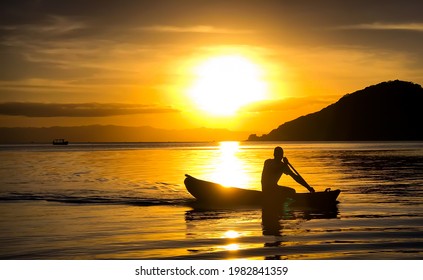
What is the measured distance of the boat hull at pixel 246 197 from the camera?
73.7ft

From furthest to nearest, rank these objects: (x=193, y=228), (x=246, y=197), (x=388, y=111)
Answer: (x=388, y=111), (x=246, y=197), (x=193, y=228)

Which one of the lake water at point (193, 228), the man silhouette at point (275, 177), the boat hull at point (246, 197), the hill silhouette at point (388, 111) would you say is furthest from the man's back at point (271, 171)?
the hill silhouette at point (388, 111)

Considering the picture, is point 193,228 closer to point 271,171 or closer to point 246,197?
point 271,171

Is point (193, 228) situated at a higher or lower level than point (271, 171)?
lower

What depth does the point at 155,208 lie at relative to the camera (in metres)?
23.9

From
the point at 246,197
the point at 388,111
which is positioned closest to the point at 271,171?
the point at 246,197

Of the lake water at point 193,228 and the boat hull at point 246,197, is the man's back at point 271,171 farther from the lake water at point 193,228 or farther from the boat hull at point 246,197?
the lake water at point 193,228

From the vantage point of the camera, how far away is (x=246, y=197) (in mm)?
23219

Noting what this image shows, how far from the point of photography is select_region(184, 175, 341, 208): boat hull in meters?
22.5

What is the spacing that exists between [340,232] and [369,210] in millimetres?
5620

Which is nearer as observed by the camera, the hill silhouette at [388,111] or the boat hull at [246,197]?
the boat hull at [246,197]

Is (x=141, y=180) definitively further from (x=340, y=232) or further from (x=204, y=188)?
(x=340, y=232)

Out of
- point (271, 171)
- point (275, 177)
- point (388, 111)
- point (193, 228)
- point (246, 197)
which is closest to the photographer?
point (193, 228)
